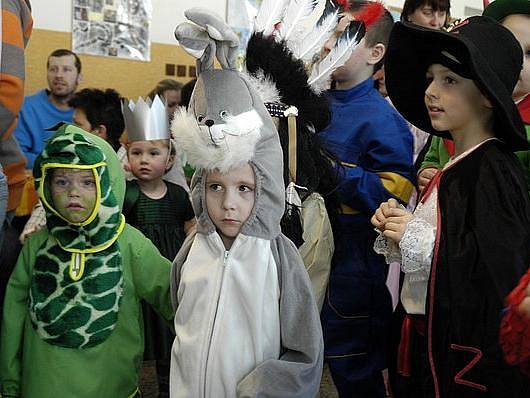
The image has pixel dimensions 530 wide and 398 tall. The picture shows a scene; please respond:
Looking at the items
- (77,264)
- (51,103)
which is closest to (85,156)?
(77,264)

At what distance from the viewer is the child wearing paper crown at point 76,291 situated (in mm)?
1594

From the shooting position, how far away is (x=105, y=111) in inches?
117

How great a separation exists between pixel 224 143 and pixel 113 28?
9.51 feet

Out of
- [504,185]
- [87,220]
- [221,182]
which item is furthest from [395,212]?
[87,220]

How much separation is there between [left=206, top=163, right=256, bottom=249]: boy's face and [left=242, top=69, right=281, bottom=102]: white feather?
0.28 metres

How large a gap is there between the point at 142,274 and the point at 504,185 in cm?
96

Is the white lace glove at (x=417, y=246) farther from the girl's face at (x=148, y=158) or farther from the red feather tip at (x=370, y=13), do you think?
the girl's face at (x=148, y=158)

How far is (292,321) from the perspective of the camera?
1.39 m

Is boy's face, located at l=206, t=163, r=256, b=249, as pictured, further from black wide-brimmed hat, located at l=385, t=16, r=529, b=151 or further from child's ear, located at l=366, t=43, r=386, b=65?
child's ear, located at l=366, t=43, r=386, b=65

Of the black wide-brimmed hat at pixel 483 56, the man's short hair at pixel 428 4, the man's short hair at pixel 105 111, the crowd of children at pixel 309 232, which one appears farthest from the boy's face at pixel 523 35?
the man's short hair at pixel 105 111

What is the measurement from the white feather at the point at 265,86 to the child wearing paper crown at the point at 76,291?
474 millimetres

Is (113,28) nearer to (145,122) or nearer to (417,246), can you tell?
(145,122)

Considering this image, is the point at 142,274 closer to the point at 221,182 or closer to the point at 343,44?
the point at 221,182

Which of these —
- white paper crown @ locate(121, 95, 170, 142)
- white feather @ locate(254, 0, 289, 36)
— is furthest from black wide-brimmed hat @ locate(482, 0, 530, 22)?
white paper crown @ locate(121, 95, 170, 142)
